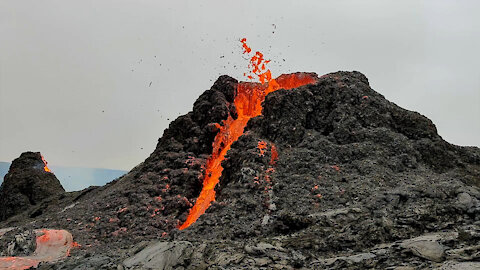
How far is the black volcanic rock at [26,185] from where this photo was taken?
185 ft

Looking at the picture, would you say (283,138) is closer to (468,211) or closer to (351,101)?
(351,101)

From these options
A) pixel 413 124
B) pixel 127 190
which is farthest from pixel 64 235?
pixel 413 124

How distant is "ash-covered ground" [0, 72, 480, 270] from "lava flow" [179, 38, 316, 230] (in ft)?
2.75

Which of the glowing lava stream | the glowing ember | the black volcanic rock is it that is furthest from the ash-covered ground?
the black volcanic rock

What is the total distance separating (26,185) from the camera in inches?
2318

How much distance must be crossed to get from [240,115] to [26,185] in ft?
136

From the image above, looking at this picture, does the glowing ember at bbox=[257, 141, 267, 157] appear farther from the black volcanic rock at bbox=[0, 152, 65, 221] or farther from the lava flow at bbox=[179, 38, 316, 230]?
the black volcanic rock at bbox=[0, 152, 65, 221]

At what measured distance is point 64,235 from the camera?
27375 mm

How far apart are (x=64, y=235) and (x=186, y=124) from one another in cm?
1380

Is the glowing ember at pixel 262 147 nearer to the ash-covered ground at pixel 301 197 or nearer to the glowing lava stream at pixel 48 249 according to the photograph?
the ash-covered ground at pixel 301 197

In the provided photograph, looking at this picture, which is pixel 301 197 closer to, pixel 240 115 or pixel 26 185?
pixel 240 115

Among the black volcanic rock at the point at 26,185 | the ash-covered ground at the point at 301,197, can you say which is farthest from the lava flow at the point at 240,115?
the black volcanic rock at the point at 26,185

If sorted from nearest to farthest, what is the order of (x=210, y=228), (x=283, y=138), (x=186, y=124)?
(x=210, y=228) → (x=283, y=138) → (x=186, y=124)

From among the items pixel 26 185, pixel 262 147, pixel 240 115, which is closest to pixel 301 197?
pixel 262 147
